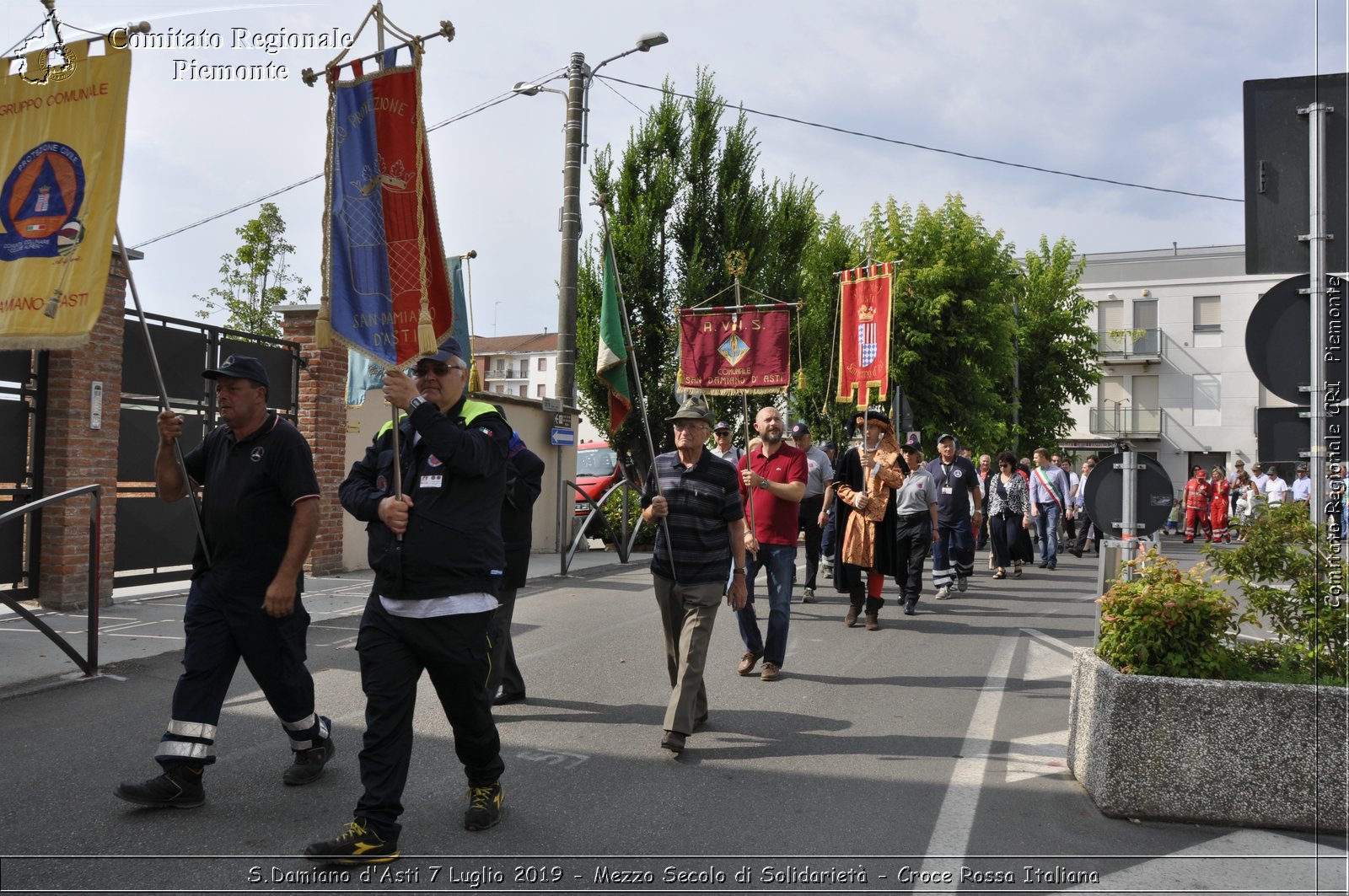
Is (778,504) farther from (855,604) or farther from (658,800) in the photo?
(658,800)

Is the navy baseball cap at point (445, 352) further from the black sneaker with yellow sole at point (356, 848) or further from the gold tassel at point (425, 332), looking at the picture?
the black sneaker with yellow sole at point (356, 848)

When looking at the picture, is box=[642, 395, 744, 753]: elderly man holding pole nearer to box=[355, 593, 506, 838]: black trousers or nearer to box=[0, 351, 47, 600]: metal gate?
box=[355, 593, 506, 838]: black trousers

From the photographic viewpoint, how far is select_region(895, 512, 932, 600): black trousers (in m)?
10.6

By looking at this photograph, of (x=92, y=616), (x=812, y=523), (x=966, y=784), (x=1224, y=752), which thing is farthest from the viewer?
(x=812, y=523)

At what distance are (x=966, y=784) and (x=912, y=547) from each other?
592 centimetres

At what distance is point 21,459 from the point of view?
916 cm

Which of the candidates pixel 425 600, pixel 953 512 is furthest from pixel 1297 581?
pixel 953 512

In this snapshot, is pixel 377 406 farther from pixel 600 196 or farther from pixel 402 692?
pixel 402 692

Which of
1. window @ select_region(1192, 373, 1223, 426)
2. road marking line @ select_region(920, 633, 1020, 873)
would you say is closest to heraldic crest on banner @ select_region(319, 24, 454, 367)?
road marking line @ select_region(920, 633, 1020, 873)

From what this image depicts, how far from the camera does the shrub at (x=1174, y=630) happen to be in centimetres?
453

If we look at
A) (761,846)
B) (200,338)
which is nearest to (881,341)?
(200,338)

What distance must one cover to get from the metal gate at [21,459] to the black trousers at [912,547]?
26.0 ft

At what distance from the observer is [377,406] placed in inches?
534

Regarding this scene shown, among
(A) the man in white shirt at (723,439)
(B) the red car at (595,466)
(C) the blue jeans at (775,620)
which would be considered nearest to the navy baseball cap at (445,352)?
(C) the blue jeans at (775,620)
